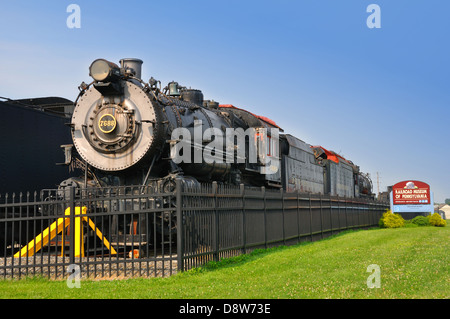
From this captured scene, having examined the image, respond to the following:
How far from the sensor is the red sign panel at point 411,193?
26.7m

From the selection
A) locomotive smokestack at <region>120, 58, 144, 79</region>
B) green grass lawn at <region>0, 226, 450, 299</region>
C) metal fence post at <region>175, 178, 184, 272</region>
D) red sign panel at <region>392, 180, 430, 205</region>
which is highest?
locomotive smokestack at <region>120, 58, 144, 79</region>

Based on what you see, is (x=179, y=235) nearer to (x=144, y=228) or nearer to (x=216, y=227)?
(x=216, y=227)

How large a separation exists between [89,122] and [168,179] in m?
2.65

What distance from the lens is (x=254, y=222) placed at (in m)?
12.7

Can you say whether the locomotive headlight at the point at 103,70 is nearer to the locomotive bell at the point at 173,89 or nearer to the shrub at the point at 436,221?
the locomotive bell at the point at 173,89

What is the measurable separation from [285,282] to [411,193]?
20.9 metres

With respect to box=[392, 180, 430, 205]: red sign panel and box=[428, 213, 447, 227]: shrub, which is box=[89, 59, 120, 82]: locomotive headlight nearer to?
box=[392, 180, 430, 205]: red sign panel

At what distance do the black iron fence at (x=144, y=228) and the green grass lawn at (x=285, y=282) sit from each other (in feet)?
1.59

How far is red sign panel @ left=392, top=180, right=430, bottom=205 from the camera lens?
2667 centimetres

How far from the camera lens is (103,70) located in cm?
1202

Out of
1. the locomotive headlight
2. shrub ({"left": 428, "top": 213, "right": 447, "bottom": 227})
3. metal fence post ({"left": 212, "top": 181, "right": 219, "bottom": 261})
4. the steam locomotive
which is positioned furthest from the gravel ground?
shrub ({"left": 428, "top": 213, "right": 447, "bottom": 227})

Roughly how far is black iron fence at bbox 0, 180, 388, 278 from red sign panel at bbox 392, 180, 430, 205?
455 inches
